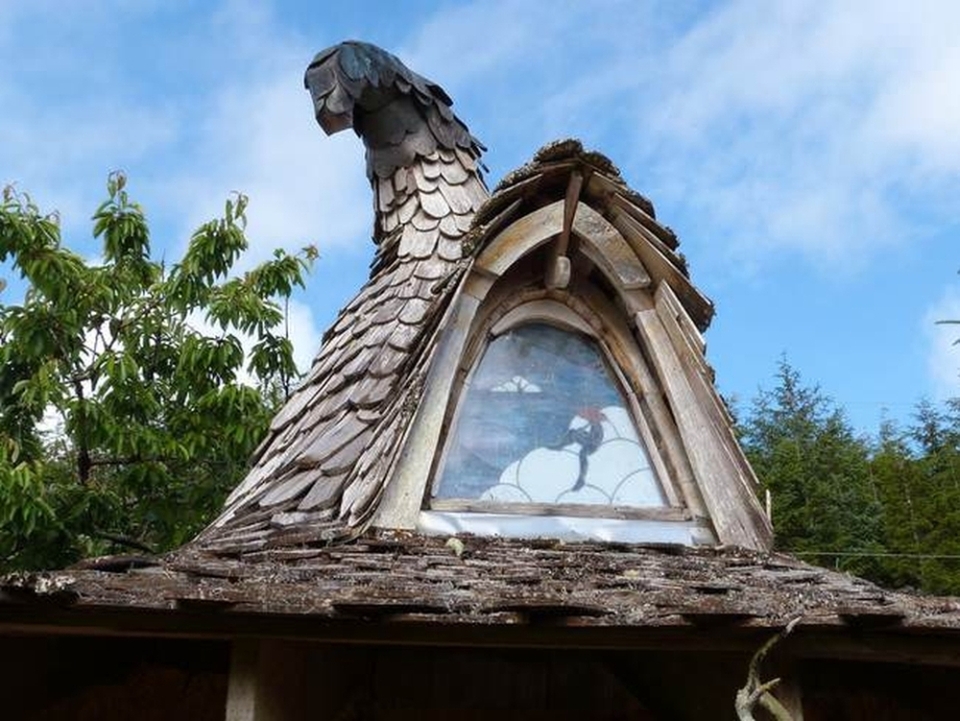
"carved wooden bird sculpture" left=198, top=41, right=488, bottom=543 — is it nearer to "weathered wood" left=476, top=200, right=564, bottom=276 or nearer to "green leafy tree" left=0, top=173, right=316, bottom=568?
"weathered wood" left=476, top=200, right=564, bottom=276

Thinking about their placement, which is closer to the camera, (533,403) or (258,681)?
(258,681)

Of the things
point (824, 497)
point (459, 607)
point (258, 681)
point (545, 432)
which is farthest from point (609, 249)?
point (824, 497)

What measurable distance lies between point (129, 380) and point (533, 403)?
15.9ft

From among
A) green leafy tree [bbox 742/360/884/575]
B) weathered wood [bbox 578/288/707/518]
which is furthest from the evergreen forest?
green leafy tree [bbox 742/360/884/575]

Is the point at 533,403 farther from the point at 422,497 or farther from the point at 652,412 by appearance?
the point at 422,497

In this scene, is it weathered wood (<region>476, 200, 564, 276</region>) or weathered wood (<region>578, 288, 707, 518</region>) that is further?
weathered wood (<region>476, 200, 564, 276</region>)

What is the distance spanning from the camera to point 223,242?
8.87 meters

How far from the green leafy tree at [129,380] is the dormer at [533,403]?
3.35 meters

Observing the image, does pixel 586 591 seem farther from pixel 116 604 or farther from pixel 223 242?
pixel 223 242

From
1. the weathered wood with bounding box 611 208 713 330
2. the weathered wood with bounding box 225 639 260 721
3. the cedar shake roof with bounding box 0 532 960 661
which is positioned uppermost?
the weathered wood with bounding box 611 208 713 330

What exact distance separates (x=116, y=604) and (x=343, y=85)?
3797 mm

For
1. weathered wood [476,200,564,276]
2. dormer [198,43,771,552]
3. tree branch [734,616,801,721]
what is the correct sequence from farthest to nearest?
weathered wood [476,200,564,276], dormer [198,43,771,552], tree branch [734,616,801,721]

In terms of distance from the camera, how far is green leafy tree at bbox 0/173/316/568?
7879 mm

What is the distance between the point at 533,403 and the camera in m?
4.55
